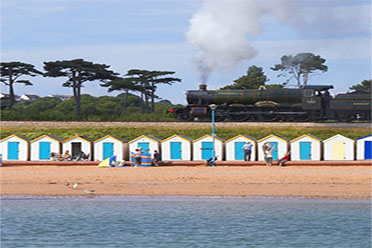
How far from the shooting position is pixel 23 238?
24.9 m

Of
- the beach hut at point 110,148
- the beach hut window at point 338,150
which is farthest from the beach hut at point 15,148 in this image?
the beach hut window at point 338,150

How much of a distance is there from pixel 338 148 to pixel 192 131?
13.5m

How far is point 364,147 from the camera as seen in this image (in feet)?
135

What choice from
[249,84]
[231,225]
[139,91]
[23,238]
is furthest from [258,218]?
[249,84]

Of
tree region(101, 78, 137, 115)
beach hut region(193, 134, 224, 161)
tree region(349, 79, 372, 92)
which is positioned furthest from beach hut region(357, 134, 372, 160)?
tree region(349, 79, 372, 92)

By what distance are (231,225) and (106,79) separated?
5493 centimetres

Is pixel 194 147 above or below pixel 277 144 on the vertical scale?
below

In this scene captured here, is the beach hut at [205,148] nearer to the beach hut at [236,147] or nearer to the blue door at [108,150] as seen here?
the beach hut at [236,147]

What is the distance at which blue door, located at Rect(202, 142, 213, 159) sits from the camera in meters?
42.0

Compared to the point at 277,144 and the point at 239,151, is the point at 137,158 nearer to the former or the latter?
the point at 239,151

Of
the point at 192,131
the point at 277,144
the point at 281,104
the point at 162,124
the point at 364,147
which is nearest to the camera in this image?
the point at 364,147

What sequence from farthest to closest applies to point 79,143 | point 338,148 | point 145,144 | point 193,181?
point 79,143
point 145,144
point 338,148
point 193,181

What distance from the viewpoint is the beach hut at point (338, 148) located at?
135 feet

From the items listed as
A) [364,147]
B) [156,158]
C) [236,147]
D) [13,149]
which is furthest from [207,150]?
[13,149]
